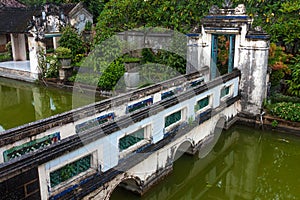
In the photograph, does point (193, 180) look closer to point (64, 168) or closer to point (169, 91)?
point (169, 91)

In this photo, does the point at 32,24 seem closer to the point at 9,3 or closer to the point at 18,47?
the point at 18,47

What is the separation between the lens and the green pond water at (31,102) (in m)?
10.4

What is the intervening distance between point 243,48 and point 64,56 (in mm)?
7970

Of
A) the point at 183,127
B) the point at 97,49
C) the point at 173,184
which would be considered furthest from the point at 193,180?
the point at 97,49

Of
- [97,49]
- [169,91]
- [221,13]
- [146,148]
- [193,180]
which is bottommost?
[193,180]

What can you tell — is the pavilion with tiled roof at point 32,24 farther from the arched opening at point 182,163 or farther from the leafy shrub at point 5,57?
the arched opening at point 182,163

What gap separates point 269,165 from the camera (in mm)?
7535

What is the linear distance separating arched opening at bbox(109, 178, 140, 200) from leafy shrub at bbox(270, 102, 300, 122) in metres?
4.97

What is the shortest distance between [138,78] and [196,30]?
3.30 m

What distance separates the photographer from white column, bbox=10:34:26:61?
18.1 meters

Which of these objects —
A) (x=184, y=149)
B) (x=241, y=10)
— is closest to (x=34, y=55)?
(x=241, y=10)

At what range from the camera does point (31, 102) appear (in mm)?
12117

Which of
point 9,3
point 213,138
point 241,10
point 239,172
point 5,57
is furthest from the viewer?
point 9,3

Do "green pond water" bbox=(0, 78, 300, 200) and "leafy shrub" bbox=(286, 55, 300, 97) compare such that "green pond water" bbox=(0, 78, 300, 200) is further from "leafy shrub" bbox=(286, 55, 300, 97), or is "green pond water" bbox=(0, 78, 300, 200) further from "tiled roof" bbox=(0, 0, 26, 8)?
"tiled roof" bbox=(0, 0, 26, 8)
